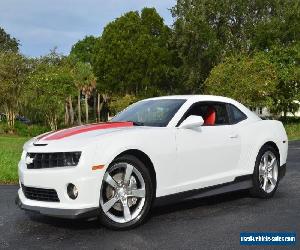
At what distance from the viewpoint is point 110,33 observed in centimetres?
5359

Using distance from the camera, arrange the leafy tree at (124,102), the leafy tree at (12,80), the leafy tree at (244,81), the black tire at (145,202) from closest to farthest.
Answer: the black tire at (145,202) < the leafy tree at (244,81) < the leafy tree at (12,80) < the leafy tree at (124,102)

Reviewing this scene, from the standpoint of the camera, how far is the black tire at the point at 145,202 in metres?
5.88

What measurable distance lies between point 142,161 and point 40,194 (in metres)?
1.25

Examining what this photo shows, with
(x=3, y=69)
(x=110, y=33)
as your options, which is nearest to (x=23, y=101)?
(x=3, y=69)

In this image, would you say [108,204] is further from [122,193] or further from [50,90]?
[50,90]

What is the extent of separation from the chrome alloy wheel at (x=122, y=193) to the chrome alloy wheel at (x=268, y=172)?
8.27 feet


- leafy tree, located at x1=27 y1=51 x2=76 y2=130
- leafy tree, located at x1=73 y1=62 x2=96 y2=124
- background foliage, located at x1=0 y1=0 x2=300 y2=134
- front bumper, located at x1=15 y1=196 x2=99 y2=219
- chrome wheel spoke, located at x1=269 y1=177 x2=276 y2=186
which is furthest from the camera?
leafy tree, located at x1=73 y1=62 x2=96 y2=124

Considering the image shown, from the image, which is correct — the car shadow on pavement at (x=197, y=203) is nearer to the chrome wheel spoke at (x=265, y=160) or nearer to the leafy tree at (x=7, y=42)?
the chrome wheel spoke at (x=265, y=160)

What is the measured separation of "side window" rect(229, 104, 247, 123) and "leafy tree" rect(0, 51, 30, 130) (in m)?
37.9

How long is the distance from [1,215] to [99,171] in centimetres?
208

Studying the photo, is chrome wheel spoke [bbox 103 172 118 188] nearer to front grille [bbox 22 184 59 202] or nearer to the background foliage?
front grille [bbox 22 184 59 202]

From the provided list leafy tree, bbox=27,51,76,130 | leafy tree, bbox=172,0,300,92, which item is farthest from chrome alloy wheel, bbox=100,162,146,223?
leafy tree, bbox=172,0,300,92

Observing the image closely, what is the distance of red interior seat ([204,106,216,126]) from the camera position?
24.4ft

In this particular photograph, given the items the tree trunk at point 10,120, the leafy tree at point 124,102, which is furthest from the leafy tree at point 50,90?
the leafy tree at point 124,102
